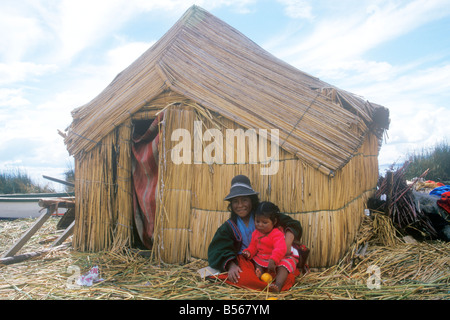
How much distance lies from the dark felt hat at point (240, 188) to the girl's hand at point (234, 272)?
61 cm

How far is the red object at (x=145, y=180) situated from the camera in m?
3.87

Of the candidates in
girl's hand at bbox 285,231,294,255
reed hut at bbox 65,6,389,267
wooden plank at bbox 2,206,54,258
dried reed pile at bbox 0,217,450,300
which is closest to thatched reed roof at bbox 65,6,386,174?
reed hut at bbox 65,6,389,267

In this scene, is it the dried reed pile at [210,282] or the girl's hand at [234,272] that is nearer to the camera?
the dried reed pile at [210,282]

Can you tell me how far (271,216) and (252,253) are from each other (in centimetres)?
40

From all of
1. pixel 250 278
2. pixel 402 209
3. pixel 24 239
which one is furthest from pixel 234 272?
pixel 24 239

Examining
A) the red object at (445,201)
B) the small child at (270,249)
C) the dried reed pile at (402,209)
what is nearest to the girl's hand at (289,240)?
the small child at (270,249)

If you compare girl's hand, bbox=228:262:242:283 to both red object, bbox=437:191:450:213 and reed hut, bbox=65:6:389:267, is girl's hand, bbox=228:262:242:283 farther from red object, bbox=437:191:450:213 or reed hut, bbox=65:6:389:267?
red object, bbox=437:191:450:213

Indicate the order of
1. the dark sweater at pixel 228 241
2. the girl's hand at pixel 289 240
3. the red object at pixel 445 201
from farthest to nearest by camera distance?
the red object at pixel 445 201, the dark sweater at pixel 228 241, the girl's hand at pixel 289 240

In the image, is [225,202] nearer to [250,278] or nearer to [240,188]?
[240,188]

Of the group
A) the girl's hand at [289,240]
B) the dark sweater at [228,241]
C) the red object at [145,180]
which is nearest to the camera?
the girl's hand at [289,240]

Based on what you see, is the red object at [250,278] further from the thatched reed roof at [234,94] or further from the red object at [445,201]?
the red object at [445,201]

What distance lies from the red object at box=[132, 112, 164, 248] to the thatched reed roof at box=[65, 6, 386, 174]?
39 centimetres

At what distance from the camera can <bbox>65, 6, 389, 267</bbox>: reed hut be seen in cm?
315
